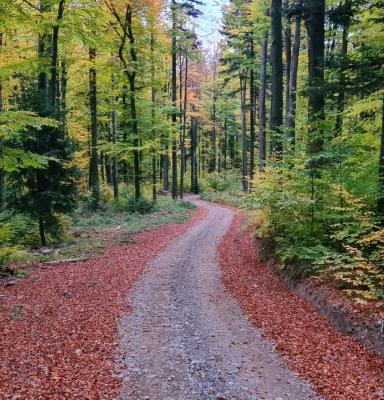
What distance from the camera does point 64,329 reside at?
6324 mm

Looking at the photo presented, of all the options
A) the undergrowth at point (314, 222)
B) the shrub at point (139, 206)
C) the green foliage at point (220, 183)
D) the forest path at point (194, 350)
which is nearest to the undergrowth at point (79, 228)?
the shrub at point (139, 206)

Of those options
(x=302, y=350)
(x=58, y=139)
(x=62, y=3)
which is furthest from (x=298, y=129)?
(x=62, y=3)

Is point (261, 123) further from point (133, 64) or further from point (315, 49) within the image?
point (315, 49)

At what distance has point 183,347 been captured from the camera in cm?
570

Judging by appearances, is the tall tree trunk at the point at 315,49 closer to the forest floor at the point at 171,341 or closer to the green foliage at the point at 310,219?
the green foliage at the point at 310,219

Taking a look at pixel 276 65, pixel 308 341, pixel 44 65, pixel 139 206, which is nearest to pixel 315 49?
pixel 276 65

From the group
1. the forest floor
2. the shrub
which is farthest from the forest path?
the shrub

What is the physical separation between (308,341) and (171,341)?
2.23 m

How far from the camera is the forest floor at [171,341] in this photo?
15.2 ft

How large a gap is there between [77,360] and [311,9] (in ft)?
33.2

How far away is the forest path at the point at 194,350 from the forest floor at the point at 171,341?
0.02m

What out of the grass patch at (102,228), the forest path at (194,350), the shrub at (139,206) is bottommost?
the forest path at (194,350)

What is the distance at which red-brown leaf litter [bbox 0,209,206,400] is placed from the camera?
15.2 ft

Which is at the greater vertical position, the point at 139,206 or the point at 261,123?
the point at 261,123
